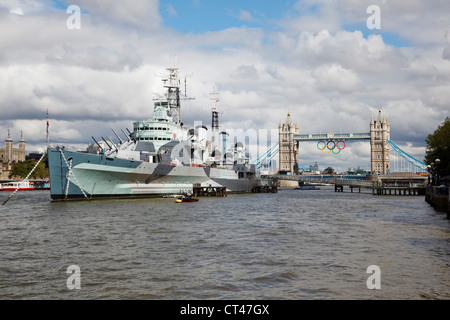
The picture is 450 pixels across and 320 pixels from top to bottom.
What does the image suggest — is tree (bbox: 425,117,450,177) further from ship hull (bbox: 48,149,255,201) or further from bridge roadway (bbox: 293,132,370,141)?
bridge roadway (bbox: 293,132,370,141)

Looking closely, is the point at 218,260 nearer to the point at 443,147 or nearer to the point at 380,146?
the point at 443,147

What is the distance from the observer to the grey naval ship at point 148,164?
38.8m

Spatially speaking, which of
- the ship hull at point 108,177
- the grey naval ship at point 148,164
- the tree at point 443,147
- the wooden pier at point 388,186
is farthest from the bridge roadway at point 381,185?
the ship hull at point 108,177

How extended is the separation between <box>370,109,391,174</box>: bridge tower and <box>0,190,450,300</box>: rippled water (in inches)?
6392

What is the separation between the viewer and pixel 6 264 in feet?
45.3

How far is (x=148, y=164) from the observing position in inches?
1766

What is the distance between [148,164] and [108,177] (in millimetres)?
5181

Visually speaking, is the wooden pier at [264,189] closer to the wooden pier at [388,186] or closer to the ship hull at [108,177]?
the wooden pier at [388,186]

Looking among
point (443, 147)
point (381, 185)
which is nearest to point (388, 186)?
point (381, 185)

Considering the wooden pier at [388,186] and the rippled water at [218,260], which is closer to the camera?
the rippled water at [218,260]
